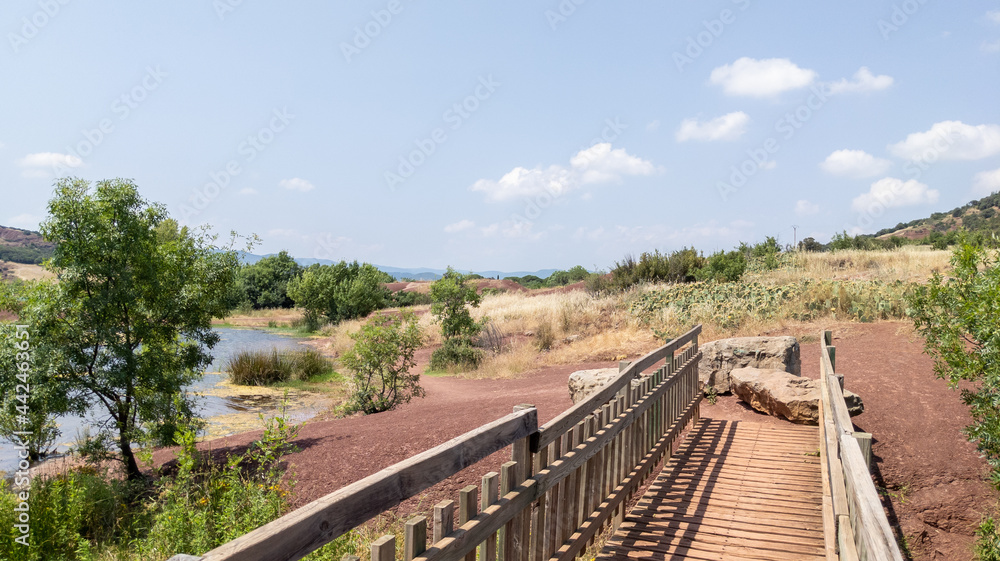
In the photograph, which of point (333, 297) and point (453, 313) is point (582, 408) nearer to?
point (453, 313)

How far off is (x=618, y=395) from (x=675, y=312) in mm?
12073

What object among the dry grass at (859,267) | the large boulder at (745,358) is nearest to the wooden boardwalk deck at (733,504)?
the large boulder at (745,358)

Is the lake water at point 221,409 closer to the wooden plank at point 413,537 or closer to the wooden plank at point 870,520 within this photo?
the wooden plank at point 413,537

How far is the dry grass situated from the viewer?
1805cm

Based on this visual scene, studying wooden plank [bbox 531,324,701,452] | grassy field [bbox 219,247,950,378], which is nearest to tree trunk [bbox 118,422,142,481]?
wooden plank [bbox 531,324,701,452]

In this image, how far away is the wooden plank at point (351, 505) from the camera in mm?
1349

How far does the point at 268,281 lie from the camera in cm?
Result: 5522

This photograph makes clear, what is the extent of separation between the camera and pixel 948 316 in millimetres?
5770

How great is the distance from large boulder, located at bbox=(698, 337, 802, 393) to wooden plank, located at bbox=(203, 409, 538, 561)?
275 inches

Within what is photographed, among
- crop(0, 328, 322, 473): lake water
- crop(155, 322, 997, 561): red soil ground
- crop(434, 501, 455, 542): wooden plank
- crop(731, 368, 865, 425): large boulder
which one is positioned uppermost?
crop(434, 501, 455, 542): wooden plank

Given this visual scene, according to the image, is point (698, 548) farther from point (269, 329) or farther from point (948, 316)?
point (269, 329)

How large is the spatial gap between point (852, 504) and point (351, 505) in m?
2.01

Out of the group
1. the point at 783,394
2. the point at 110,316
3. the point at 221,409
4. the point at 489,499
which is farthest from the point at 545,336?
the point at 489,499

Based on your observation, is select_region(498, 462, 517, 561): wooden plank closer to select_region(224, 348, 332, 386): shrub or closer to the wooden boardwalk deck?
the wooden boardwalk deck
